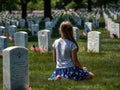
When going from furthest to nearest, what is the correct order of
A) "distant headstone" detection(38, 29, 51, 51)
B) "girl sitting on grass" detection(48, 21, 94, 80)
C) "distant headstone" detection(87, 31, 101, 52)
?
1. "distant headstone" detection(38, 29, 51, 51)
2. "distant headstone" detection(87, 31, 101, 52)
3. "girl sitting on grass" detection(48, 21, 94, 80)

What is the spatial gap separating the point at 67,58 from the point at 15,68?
1.73m

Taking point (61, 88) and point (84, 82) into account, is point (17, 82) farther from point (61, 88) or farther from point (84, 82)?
point (84, 82)

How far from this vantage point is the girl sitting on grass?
35.6 feet

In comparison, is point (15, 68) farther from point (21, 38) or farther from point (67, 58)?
point (21, 38)

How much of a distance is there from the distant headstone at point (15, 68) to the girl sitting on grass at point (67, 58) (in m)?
1.40

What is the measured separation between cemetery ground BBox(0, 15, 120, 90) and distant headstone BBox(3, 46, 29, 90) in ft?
1.91

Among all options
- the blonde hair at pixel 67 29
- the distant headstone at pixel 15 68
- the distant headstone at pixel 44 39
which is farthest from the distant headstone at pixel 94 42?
the distant headstone at pixel 15 68

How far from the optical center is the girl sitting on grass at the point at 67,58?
427 inches

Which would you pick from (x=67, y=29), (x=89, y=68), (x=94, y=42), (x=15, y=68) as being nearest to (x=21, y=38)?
(x=94, y=42)

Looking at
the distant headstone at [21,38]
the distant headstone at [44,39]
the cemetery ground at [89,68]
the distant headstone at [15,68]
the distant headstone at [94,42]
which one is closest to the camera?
the distant headstone at [15,68]

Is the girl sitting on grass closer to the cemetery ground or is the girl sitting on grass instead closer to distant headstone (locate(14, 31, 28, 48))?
the cemetery ground

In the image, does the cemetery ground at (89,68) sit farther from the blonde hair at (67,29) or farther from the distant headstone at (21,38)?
the blonde hair at (67,29)

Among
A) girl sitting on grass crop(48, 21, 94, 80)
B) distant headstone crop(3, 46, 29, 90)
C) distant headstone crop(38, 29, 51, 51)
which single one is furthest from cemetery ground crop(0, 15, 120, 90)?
distant headstone crop(3, 46, 29, 90)

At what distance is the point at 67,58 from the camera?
36.1 feet
